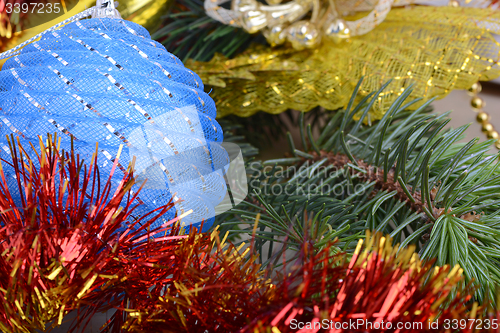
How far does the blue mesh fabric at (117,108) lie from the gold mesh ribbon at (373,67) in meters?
0.14

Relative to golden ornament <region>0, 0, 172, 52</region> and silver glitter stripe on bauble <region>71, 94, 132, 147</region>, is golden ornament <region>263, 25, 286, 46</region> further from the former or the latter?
silver glitter stripe on bauble <region>71, 94, 132, 147</region>

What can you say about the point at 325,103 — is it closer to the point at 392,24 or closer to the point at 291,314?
the point at 392,24

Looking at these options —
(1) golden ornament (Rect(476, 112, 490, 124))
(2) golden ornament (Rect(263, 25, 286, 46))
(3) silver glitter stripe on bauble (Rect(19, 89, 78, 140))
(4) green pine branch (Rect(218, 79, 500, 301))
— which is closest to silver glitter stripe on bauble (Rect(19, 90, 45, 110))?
(3) silver glitter stripe on bauble (Rect(19, 89, 78, 140))

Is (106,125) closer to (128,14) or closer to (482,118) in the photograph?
(128,14)

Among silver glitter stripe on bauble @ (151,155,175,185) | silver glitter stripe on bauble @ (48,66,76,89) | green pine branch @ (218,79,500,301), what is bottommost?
green pine branch @ (218,79,500,301)

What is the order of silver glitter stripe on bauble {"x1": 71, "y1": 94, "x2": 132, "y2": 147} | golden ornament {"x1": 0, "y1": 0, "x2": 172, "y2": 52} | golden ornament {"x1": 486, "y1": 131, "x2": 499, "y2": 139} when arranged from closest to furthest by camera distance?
silver glitter stripe on bauble {"x1": 71, "y1": 94, "x2": 132, "y2": 147} → golden ornament {"x1": 0, "y1": 0, "x2": 172, "y2": 52} → golden ornament {"x1": 486, "y1": 131, "x2": 499, "y2": 139}

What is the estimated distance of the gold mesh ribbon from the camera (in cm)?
38

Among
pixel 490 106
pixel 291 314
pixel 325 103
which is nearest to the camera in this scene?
pixel 291 314

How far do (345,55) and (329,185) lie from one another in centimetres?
16

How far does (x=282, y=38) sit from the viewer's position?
1.31ft

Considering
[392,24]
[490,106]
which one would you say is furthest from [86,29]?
[490,106]

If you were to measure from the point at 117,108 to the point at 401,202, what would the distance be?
231 mm

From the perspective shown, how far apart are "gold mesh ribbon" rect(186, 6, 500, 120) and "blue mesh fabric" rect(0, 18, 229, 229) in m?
0.14

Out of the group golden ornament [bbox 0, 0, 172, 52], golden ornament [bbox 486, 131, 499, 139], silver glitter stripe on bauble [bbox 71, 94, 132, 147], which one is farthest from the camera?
golden ornament [bbox 486, 131, 499, 139]
